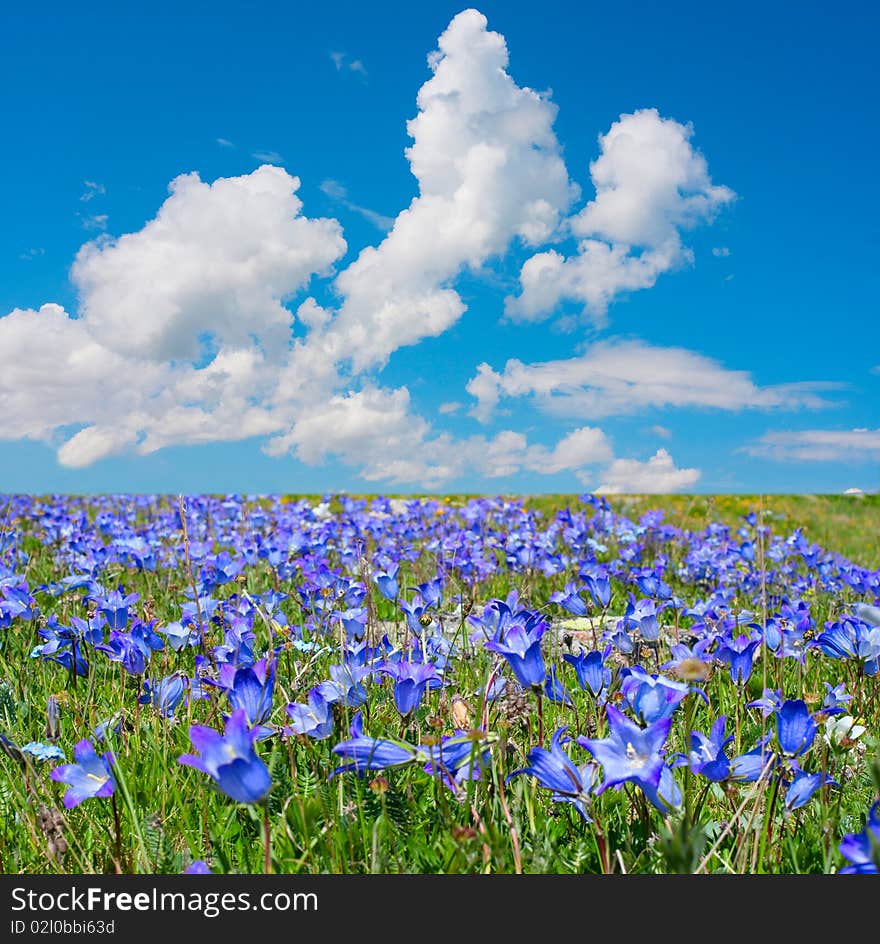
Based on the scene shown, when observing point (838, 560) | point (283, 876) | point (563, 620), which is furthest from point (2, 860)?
point (838, 560)

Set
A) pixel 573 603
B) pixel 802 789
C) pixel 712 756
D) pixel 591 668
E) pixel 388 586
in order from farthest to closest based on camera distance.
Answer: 1. pixel 388 586
2. pixel 573 603
3. pixel 591 668
4. pixel 802 789
5. pixel 712 756

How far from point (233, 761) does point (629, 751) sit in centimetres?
101

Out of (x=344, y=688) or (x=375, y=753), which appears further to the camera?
(x=344, y=688)

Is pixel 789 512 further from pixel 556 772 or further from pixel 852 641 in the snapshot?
pixel 556 772

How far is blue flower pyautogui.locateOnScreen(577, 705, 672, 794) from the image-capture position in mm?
2061

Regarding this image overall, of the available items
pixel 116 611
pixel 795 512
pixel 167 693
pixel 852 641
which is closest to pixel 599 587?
pixel 852 641

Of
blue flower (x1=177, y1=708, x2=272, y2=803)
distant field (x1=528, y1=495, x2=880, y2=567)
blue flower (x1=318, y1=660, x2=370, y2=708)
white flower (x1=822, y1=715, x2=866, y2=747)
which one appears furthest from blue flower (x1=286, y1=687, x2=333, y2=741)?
distant field (x1=528, y1=495, x2=880, y2=567)

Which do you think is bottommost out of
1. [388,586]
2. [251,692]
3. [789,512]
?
[251,692]

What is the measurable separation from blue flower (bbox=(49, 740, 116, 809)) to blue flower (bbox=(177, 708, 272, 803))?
2.31 ft

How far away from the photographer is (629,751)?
83.9 inches

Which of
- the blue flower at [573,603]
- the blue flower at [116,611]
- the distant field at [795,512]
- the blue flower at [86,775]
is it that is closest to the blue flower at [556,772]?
the blue flower at [86,775]

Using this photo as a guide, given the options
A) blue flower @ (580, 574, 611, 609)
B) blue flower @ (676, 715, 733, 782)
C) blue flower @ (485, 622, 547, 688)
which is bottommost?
blue flower @ (676, 715, 733, 782)

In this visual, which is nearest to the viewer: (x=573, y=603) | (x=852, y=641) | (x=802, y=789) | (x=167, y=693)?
(x=802, y=789)

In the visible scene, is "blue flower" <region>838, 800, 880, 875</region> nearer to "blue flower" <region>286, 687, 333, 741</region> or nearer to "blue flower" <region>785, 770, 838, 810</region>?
"blue flower" <region>785, 770, 838, 810</region>
